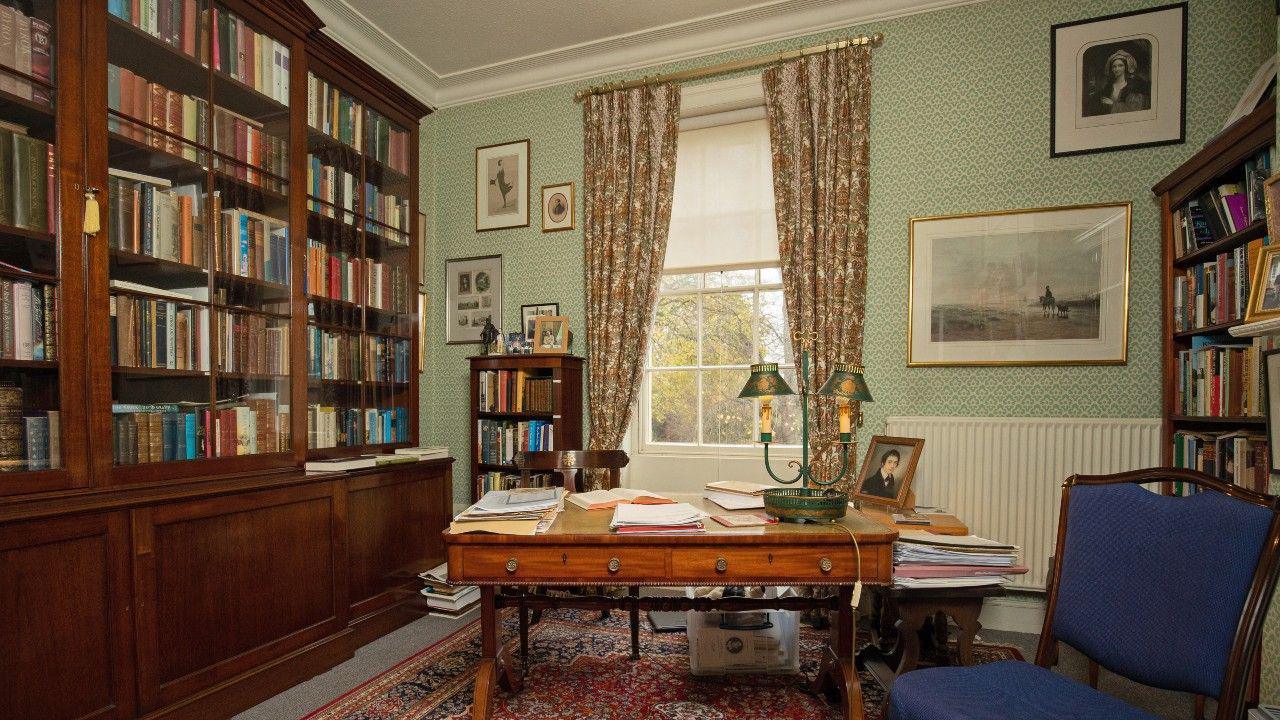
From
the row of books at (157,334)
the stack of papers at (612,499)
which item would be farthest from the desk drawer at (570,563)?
the row of books at (157,334)

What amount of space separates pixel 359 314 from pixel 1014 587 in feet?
12.2

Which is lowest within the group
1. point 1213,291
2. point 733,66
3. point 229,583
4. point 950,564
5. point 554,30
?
point 229,583

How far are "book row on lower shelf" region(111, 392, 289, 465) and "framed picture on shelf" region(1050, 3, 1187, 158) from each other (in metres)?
4.03

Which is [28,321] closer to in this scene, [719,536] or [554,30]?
[719,536]

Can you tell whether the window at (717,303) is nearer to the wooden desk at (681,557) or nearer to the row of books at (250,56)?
the wooden desk at (681,557)

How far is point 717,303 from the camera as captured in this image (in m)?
3.77

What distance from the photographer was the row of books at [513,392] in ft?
11.9

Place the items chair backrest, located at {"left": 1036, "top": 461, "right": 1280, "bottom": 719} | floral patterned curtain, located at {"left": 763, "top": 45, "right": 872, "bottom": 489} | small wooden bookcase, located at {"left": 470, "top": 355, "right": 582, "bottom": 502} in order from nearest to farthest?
chair backrest, located at {"left": 1036, "top": 461, "right": 1280, "bottom": 719}
floral patterned curtain, located at {"left": 763, "top": 45, "right": 872, "bottom": 489}
small wooden bookcase, located at {"left": 470, "top": 355, "right": 582, "bottom": 502}

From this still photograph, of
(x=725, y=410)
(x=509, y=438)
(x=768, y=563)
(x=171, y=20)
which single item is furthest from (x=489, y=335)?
(x=768, y=563)

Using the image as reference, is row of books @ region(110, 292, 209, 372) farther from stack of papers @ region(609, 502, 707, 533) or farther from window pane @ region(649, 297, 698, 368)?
window pane @ region(649, 297, 698, 368)

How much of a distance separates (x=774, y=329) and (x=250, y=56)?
2962 mm

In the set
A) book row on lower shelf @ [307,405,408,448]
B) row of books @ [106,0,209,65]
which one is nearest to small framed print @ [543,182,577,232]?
book row on lower shelf @ [307,405,408,448]

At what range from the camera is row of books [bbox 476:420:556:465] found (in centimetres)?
364

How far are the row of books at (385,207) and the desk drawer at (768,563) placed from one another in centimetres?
252
